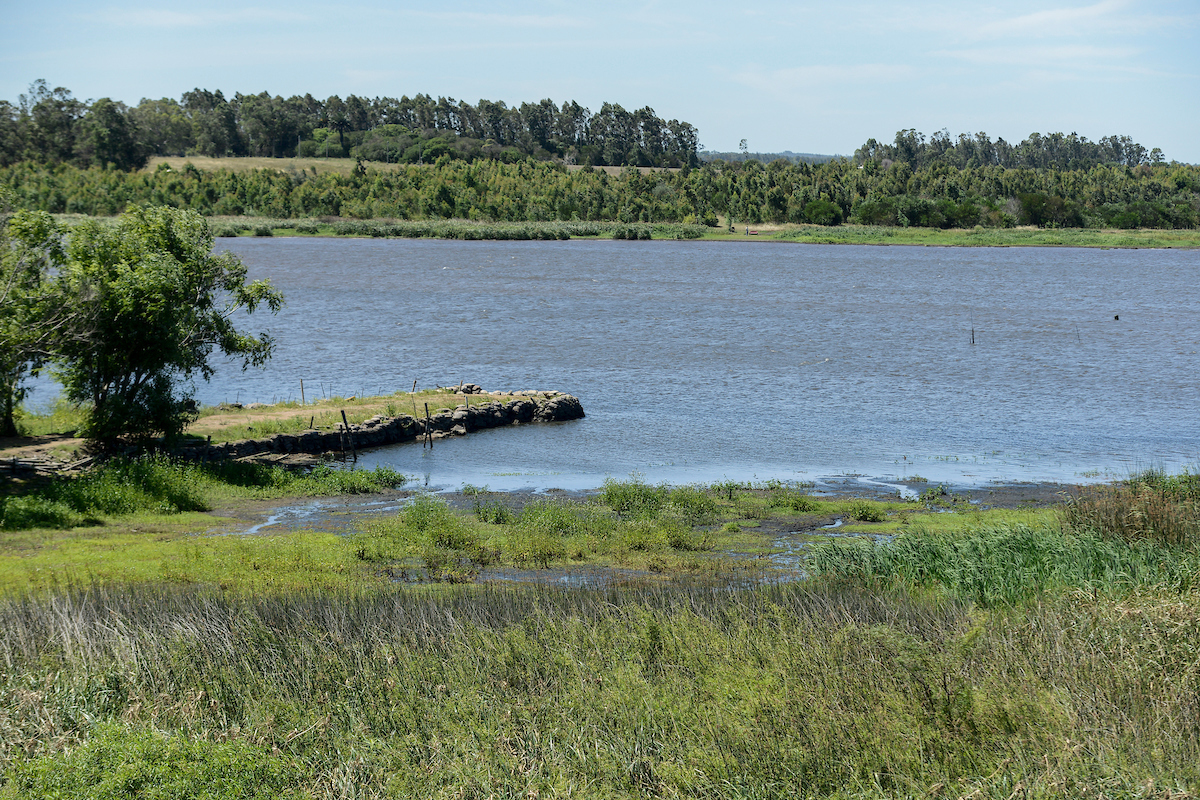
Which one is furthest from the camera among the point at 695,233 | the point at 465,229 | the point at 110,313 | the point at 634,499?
the point at 695,233

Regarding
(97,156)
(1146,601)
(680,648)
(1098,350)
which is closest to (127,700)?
(680,648)

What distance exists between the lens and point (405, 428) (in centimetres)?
3647

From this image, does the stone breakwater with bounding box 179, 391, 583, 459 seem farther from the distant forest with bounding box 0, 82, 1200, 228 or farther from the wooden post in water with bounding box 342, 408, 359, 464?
the distant forest with bounding box 0, 82, 1200, 228

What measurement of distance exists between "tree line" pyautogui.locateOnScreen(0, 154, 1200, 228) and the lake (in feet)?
166

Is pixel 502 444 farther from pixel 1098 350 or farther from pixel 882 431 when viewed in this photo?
pixel 1098 350

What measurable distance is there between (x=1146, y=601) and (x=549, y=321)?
195 feet

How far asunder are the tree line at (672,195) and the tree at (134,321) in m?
139

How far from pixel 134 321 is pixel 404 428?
36.1 feet

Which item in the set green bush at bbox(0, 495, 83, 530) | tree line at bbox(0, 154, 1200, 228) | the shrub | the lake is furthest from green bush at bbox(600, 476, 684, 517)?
tree line at bbox(0, 154, 1200, 228)

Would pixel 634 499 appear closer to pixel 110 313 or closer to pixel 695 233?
pixel 110 313

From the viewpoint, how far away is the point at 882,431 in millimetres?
38094

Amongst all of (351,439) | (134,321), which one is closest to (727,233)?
(351,439)

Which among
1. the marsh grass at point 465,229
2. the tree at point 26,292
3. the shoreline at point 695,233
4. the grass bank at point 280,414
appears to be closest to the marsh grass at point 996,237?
the shoreline at point 695,233

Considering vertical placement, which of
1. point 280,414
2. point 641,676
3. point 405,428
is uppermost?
point 641,676
